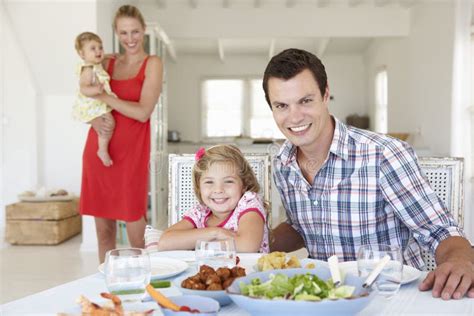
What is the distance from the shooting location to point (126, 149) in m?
2.79

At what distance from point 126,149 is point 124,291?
1768 millimetres

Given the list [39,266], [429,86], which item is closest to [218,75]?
[429,86]

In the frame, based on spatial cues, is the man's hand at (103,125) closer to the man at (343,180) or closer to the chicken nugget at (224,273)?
the man at (343,180)

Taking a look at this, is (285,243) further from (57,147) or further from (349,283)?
(57,147)

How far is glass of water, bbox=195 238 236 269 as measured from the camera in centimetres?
123

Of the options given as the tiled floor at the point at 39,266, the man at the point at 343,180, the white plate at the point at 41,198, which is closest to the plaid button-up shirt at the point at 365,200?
the man at the point at 343,180

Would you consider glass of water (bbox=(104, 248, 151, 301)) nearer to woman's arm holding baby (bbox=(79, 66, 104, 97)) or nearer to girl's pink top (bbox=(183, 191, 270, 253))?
girl's pink top (bbox=(183, 191, 270, 253))

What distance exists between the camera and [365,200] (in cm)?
174

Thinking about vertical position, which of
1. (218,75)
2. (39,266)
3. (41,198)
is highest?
(218,75)

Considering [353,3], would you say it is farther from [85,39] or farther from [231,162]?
[231,162]

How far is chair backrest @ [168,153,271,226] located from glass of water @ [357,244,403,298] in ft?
3.54

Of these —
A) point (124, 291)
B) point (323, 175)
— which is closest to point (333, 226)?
point (323, 175)

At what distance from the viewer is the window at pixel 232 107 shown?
11375mm

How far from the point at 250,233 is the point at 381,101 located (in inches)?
332
